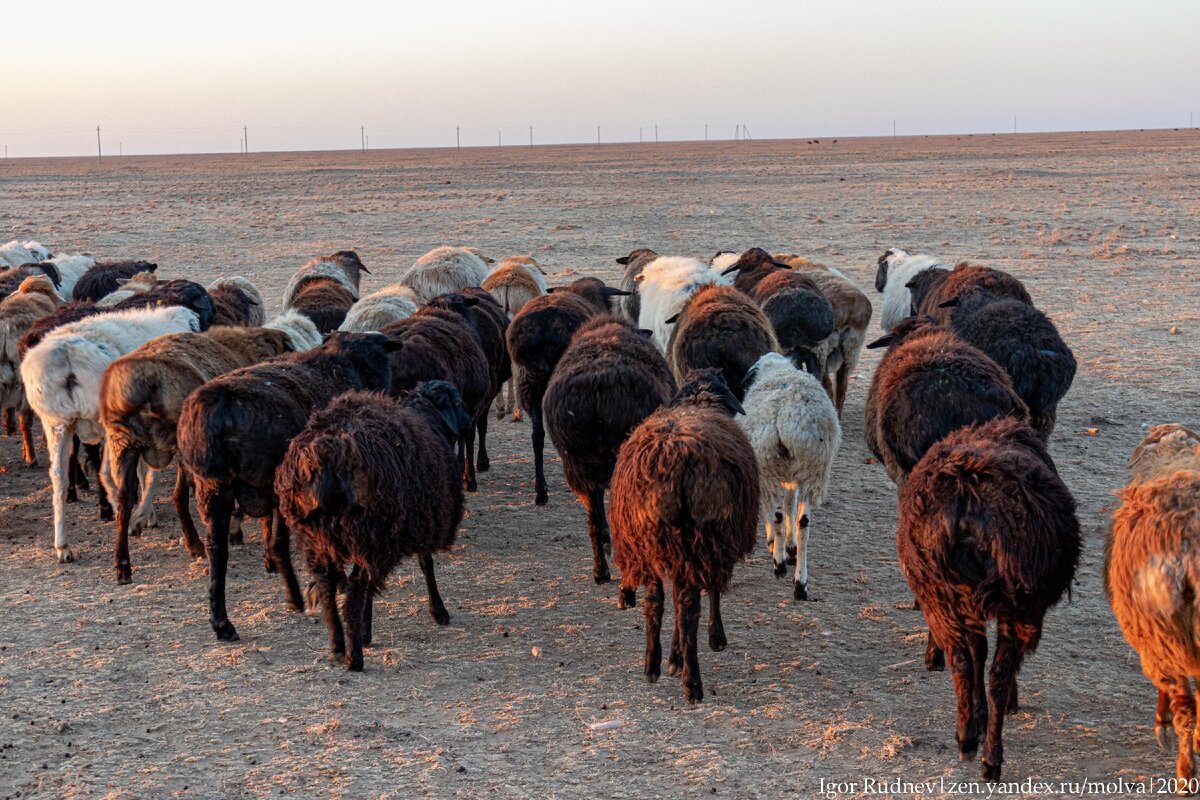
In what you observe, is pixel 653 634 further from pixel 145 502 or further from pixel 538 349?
pixel 145 502

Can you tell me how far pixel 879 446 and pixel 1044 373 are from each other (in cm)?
157

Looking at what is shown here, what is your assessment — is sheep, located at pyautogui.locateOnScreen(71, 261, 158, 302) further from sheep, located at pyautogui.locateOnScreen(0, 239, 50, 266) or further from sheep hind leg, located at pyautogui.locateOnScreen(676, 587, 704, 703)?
sheep hind leg, located at pyautogui.locateOnScreen(676, 587, 704, 703)

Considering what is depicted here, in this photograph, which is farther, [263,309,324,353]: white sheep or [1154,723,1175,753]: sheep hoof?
[263,309,324,353]: white sheep

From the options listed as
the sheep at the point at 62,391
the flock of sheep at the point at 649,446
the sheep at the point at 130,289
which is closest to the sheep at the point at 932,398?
the flock of sheep at the point at 649,446

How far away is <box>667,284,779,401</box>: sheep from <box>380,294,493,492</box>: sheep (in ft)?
5.31

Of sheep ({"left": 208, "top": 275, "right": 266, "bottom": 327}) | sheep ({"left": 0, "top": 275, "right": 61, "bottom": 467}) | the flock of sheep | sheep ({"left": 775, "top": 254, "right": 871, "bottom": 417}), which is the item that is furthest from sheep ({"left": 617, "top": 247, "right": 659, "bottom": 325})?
sheep ({"left": 0, "top": 275, "right": 61, "bottom": 467})

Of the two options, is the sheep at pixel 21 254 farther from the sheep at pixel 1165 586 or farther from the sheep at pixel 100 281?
the sheep at pixel 1165 586

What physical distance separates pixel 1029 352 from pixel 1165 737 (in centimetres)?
353

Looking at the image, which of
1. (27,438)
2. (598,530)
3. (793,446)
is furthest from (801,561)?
(27,438)

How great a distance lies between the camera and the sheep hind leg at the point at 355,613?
5.70 metres

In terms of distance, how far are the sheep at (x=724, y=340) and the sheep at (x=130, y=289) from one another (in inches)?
216

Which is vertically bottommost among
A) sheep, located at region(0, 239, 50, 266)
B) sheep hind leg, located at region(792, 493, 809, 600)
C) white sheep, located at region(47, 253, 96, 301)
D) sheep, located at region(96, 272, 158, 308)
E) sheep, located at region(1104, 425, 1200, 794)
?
sheep hind leg, located at region(792, 493, 809, 600)

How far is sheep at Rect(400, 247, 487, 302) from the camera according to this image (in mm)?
13047

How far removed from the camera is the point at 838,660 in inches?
235
